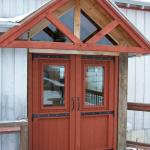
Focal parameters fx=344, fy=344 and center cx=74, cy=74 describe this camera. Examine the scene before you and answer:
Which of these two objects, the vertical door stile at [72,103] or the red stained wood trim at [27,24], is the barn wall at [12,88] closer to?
the red stained wood trim at [27,24]

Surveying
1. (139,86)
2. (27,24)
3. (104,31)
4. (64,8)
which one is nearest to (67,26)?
(64,8)

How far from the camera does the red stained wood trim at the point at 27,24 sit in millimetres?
5387

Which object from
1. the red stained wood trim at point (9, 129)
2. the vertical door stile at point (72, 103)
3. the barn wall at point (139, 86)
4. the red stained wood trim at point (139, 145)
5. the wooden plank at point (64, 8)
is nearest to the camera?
the red stained wood trim at point (9, 129)

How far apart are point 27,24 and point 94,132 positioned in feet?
9.23

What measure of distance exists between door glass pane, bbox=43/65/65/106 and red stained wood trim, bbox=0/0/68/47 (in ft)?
4.14

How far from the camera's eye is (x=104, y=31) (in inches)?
240

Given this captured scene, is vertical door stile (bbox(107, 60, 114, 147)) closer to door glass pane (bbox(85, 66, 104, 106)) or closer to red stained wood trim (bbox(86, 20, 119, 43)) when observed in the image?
door glass pane (bbox(85, 66, 104, 106))

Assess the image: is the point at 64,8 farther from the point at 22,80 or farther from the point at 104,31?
the point at 22,80

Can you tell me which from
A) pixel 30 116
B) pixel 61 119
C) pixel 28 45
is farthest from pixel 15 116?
pixel 28 45

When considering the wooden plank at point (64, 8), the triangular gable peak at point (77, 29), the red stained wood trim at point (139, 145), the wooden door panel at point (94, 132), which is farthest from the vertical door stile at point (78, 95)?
the red stained wood trim at point (139, 145)

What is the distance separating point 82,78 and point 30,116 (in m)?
1.29

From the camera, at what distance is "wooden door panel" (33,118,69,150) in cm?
661

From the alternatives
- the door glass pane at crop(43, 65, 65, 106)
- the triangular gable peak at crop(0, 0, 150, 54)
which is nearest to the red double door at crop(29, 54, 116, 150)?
the door glass pane at crop(43, 65, 65, 106)

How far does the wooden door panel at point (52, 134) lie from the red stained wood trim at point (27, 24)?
188 centimetres
